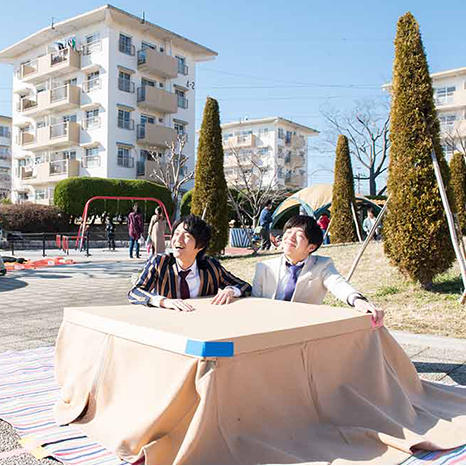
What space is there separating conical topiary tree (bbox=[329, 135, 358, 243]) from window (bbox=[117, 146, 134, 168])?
1933 cm

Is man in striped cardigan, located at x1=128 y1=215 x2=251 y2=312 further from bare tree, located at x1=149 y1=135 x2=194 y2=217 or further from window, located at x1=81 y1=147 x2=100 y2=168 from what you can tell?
A: window, located at x1=81 y1=147 x2=100 y2=168

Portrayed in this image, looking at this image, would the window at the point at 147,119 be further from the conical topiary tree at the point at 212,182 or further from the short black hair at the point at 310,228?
the short black hair at the point at 310,228

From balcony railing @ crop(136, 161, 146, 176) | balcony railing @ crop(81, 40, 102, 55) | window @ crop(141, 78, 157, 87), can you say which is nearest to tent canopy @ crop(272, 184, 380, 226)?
balcony railing @ crop(136, 161, 146, 176)

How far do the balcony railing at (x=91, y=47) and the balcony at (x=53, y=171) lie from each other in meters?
7.29

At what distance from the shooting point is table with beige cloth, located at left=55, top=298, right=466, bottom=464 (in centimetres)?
202

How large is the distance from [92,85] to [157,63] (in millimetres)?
4603

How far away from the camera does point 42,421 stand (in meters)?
2.71

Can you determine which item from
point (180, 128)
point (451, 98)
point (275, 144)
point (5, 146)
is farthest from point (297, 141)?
point (5, 146)

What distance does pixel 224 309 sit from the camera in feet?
9.23

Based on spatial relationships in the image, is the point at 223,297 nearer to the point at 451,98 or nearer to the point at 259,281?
the point at 259,281

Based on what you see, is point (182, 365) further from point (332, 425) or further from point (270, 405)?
point (332, 425)

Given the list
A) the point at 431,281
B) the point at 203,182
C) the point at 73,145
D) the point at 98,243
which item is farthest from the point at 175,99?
the point at 431,281

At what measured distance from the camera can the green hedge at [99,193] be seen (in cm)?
2583

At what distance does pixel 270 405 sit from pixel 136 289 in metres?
1.29
